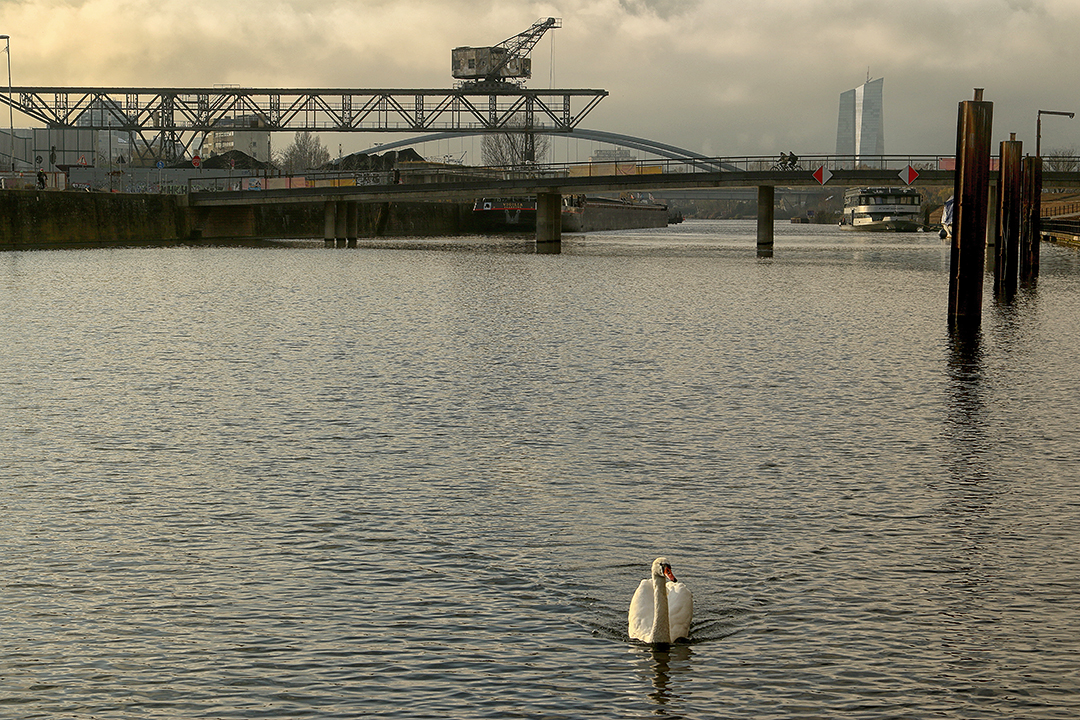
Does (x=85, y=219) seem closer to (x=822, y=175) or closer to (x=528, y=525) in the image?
(x=822, y=175)

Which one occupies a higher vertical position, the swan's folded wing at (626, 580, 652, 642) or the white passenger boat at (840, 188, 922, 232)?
the white passenger boat at (840, 188, 922, 232)

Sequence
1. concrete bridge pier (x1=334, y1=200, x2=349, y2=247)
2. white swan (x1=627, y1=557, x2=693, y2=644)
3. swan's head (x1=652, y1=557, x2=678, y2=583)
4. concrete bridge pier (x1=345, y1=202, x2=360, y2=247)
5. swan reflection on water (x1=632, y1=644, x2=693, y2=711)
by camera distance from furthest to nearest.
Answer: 1. concrete bridge pier (x1=345, y1=202, x2=360, y2=247)
2. concrete bridge pier (x1=334, y1=200, x2=349, y2=247)
3. white swan (x1=627, y1=557, x2=693, y2=644)
4. swan's head (x1=652, y1=557, x2=678, y2=583)
5. swan reflection on water (x1=632, y1=644, x2=693, y2=711)

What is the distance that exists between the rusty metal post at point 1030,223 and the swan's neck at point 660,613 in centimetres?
4571

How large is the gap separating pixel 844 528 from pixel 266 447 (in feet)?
22.7

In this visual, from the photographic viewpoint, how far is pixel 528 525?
12.4m

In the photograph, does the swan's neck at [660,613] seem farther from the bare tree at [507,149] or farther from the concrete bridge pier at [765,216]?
the bare tree at [507,149]

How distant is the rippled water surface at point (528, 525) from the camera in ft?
28.2

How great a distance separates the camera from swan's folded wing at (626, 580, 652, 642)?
30.4 ft

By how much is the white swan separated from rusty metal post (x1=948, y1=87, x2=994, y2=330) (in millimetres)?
25379

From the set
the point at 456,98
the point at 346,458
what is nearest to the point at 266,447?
the point at 346,458

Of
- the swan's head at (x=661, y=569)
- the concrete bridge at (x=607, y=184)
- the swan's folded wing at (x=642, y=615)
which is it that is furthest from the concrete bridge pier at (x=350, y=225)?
the swan's head at (x=661, y=569)

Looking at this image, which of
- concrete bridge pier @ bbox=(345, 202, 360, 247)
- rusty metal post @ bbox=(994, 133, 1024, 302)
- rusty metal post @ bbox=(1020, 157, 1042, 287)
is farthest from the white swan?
concrete bridge pier @ bbox=(345, 202, 360, 247)

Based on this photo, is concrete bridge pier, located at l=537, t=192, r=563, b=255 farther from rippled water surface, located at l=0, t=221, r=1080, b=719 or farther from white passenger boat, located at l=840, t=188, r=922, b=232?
white passenger boat, located at l=840, t=188, r=922, b=232

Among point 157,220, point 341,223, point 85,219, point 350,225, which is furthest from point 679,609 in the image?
point 350,225
